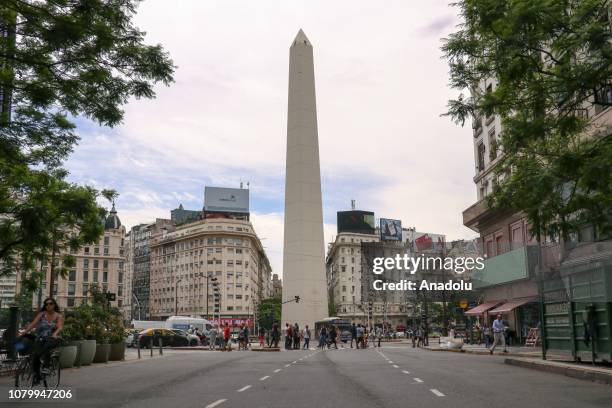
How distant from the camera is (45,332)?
12.7 meters

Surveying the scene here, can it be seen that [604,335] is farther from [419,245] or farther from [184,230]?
[184,230]

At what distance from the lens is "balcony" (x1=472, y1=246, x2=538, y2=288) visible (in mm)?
33125

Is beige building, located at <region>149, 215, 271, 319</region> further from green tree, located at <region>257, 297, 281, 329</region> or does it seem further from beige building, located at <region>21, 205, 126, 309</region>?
beige building, located at <region>21, 205, 126, 309</region>

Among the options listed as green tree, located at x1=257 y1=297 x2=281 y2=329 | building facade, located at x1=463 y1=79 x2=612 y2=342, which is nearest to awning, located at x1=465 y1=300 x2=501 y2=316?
building facade, located at x1=463 y1=79 x2=612 y2=342

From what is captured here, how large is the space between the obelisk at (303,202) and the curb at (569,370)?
5612 cm

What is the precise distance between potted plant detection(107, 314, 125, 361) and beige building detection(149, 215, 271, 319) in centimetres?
10104

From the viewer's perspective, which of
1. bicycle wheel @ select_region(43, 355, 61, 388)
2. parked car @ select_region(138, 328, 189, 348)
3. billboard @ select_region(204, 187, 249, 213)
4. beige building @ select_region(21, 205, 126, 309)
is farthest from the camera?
billboard @ select_region(204, 187, 249, 213)

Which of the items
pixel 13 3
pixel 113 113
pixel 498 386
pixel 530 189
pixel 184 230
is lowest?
pixel 498 386

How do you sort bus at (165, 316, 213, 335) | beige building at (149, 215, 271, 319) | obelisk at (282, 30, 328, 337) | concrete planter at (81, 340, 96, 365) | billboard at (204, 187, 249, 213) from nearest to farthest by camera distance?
1. concrete planter at (81, 340, 96, 365)
2. bus at (165, 316, 213, 335)
3. obelisk at (282, 30, 328, 337)
4. beige building at (149, 215, 271, 319)
5. billboard at (204, 187, 249, 213)

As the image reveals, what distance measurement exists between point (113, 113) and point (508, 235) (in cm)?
3180

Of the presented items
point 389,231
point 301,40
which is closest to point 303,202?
point 301,40

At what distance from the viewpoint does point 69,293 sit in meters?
130

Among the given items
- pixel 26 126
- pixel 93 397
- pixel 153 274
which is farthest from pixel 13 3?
pixel 153 274

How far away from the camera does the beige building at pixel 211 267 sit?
132 meters
